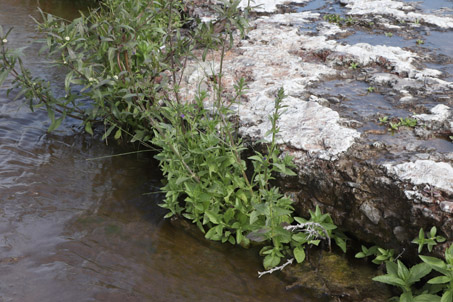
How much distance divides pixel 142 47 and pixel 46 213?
1.67m

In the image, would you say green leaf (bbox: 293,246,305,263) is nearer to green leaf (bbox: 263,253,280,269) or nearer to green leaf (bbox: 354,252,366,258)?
green leaf (bbox: 263,253,280,269)

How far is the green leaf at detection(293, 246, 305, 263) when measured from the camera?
9.79 ft

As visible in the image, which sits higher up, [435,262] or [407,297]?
[435,262]

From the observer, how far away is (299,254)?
300 centimetres

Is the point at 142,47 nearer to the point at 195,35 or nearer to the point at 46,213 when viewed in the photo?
the point at 195,35

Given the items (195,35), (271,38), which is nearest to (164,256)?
(195,35)

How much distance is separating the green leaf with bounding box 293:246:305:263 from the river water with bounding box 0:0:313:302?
0.65 ft

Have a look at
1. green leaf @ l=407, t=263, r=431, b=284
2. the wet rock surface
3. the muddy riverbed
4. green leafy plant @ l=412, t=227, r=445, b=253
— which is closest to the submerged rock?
the muddy riverbed

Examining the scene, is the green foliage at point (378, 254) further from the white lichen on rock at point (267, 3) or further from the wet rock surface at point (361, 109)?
the white lichen on rock at point (267, 3)

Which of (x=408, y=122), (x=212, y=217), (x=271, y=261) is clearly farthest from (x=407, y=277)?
(x=212, y=217)

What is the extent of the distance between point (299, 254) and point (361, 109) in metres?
1.27

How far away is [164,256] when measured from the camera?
3176 mm

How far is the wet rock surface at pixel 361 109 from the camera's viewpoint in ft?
9.14

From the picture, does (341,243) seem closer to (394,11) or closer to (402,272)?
(402,272)
